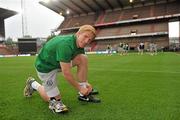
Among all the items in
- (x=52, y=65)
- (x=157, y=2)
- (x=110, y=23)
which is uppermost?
(x=157, y=2)

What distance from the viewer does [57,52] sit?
3.57 meters

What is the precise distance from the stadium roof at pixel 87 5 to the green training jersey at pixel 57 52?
52.4m

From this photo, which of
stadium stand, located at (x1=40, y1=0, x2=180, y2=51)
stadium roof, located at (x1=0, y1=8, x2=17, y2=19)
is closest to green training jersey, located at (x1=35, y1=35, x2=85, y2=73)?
stadium stand, located at (x1=40, y1=0, x2=180, y2=51)

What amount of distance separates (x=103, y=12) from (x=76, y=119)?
61687 mm

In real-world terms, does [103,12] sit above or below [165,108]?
above

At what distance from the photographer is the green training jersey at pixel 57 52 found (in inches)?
137

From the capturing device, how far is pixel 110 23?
57500 mm

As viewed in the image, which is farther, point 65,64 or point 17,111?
point 17,111

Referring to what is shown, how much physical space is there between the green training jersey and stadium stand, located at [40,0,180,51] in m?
45.5

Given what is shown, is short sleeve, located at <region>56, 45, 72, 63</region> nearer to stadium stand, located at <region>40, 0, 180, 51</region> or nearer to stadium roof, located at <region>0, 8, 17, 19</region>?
stadium stand, located at <region>40, 0, 180, 51</region>

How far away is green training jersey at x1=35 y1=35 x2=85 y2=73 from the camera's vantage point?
11.4ft

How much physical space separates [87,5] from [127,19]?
10904 millimetres

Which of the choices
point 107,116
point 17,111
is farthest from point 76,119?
point 17,111

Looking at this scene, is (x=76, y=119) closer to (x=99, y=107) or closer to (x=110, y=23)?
(x=99, y=107)
